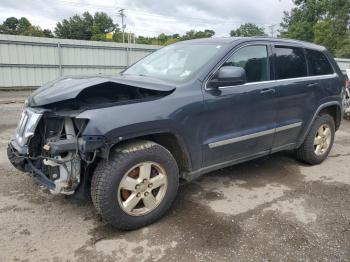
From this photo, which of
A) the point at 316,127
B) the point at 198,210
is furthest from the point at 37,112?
the point at 316,127

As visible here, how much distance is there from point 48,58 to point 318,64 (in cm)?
1428

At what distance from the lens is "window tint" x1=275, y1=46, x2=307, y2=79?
428 cm

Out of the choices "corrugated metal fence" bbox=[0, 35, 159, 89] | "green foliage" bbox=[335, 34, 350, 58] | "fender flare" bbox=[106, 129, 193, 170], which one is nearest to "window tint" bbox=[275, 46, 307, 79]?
"fender flare" bbox=[106, 129, 193, 170]

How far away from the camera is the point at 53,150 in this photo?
285 cm

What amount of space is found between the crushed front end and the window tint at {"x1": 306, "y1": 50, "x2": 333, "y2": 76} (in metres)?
3.37

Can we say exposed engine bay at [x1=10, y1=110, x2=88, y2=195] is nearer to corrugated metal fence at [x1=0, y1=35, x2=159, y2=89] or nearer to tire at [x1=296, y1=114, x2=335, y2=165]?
tire at [x1=296, y1=114, x2=335, y2=165]

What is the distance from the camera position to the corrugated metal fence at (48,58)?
15.5m

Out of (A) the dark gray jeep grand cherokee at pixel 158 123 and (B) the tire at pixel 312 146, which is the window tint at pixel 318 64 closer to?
(A) the dark gray jeep grand cherokee at pixel 158 123

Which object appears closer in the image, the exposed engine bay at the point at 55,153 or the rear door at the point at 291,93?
the exposed engine bay at the point at 55,153

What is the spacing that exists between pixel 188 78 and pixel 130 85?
0.70m

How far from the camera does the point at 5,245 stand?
2889 millimetres

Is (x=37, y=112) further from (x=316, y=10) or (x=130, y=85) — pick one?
(x=316, y=10)

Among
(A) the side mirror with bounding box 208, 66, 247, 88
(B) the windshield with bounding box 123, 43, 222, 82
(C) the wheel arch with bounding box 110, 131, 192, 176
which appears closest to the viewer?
(C) the wheel arch with bounding box 110, 131, 192, 176

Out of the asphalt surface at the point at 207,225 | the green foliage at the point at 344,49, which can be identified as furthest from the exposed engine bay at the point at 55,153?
the green foliage at the point at 344,49
